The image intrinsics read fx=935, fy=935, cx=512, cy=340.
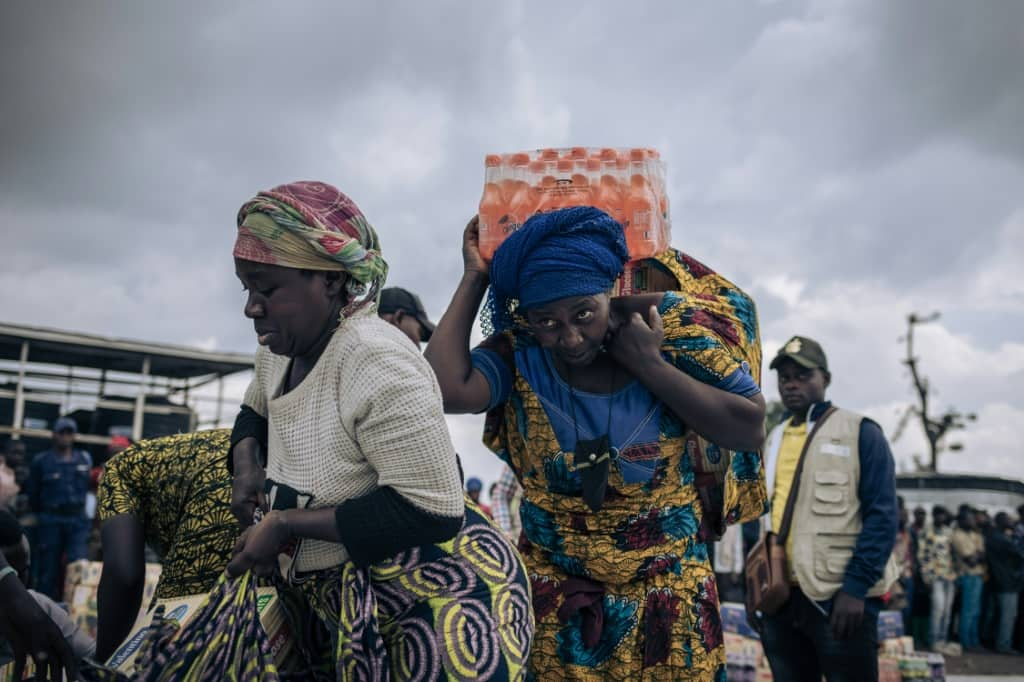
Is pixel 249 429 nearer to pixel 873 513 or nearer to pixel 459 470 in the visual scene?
pixel 459 470

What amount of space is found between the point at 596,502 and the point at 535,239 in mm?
712

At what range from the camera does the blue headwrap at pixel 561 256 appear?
2.33 metres

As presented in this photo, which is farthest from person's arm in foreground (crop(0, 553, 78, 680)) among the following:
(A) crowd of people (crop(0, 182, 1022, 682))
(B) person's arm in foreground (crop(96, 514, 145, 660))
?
(B) person's arm in foreground (crop(96, 514, 145, 660))

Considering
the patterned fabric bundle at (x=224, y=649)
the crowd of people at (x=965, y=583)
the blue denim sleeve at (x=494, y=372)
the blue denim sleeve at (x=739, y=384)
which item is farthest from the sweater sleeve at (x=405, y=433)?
the crowd of people at (x=965, y=583)

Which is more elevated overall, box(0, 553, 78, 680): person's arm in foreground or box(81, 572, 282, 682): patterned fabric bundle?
box(81, 572, 282, 682): patterned fabric bundle

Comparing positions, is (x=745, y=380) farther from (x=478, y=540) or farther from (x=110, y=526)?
(x=110, y=526)

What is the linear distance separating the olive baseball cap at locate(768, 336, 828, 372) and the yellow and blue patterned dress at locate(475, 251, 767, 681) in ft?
7.71

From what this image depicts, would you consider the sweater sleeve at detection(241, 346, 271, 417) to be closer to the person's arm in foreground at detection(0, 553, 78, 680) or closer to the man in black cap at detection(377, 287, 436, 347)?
the person's arm in foreground at detection(0, 553, 78, 680)

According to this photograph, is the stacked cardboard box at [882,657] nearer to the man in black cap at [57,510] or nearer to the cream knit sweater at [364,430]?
the cream knit sweater at [364,430]

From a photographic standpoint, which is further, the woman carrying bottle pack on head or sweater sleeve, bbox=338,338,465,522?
the woman carrying bottle pack on head

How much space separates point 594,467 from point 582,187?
0.78 metres

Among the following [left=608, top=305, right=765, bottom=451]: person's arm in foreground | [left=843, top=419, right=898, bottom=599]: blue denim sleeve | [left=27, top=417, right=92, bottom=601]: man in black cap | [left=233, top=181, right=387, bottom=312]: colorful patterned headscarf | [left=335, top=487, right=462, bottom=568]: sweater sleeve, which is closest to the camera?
[left=335, top=487, right=462, bottom=568]: sweater sleeve

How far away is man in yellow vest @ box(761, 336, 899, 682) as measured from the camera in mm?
4332

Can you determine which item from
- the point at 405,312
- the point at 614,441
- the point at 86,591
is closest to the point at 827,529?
the point at 405,312
